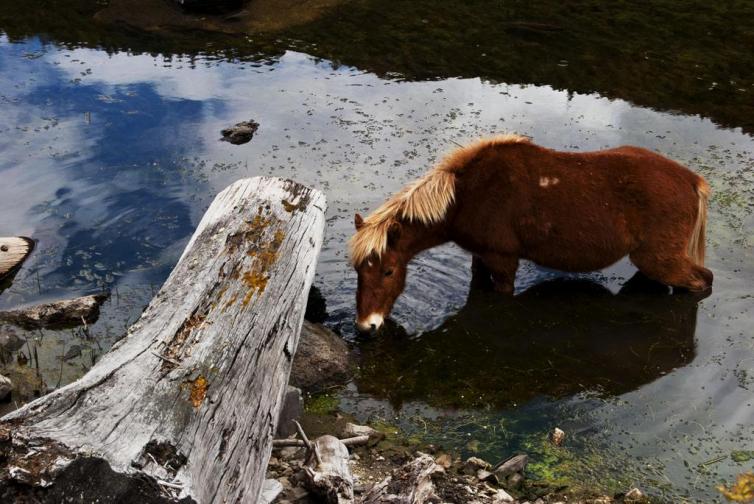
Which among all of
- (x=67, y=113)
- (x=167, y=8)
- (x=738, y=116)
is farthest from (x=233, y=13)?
(x=738, y=116)

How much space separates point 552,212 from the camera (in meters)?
7.46

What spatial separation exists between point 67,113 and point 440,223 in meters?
6.58

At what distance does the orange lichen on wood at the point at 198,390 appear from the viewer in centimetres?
397

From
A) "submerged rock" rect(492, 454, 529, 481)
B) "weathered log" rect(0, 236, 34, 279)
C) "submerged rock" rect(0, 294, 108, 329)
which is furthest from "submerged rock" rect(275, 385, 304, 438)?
"weathered log" rect(0, 236, 34, 279)

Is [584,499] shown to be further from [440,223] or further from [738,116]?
[738,116]

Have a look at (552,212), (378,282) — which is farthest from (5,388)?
(552,212)

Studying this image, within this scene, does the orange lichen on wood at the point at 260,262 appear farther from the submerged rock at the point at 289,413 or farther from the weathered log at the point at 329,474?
the weathered log at the point at 329,474

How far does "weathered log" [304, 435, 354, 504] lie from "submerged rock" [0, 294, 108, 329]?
3251 mm

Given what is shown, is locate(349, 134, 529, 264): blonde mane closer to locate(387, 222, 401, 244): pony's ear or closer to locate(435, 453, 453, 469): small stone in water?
locate(387, 222, 401, 244): pony's ear

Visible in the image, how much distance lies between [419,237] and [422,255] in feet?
3.35

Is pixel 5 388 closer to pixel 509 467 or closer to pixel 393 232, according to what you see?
pixel 393 232

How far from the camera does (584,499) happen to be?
5148 millimetres

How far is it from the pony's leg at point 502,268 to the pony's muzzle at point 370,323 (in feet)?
4.02

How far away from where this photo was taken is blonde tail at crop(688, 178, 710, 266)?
7516mm
